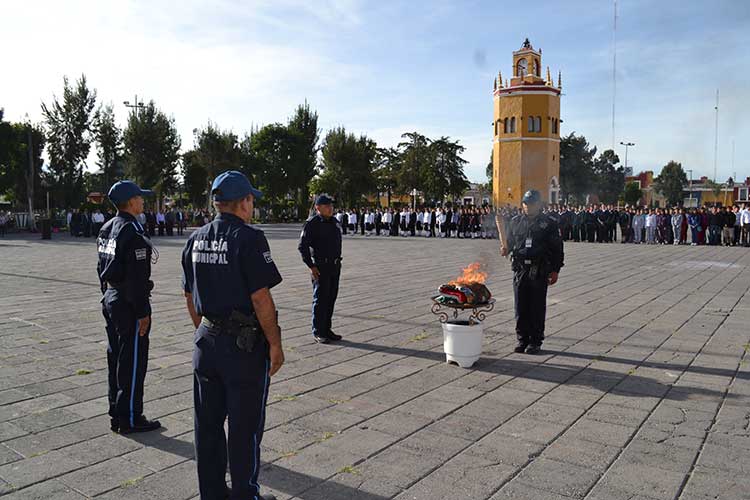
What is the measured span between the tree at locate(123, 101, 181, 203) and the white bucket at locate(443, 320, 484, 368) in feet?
136

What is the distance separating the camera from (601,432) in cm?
445

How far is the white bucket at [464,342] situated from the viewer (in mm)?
6130

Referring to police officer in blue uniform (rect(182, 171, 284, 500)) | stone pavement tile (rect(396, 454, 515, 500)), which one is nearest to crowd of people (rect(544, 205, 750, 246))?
stone pavement tile (rect(396, 454, 515, 500))

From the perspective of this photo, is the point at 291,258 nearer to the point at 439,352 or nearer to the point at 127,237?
the point at 439,352

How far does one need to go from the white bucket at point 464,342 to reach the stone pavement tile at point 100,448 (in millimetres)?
3201

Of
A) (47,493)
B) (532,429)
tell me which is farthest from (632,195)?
(47,493)

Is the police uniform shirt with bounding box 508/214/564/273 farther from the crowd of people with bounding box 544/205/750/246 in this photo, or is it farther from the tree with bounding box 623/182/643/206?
the tree with bounding box 623/182/643/206

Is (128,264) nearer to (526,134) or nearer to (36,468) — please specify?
(36,468)

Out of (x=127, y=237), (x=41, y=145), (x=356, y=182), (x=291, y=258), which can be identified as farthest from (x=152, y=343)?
(x=356, y=182)

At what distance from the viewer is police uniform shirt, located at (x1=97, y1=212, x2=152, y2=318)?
4.23m

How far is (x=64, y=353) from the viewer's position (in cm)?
666

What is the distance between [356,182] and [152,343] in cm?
5069

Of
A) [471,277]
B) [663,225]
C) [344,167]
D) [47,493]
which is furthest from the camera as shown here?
[344,167]

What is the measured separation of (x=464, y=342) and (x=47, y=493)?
3.93 meters
